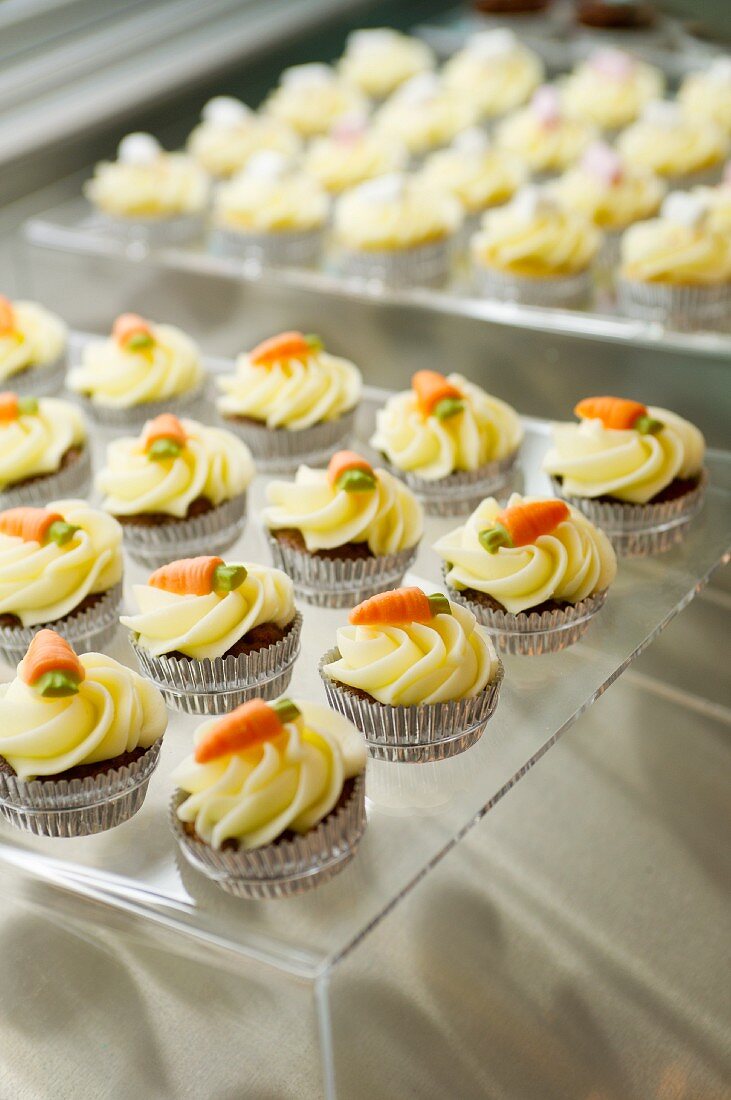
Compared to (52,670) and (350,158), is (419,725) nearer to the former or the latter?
(52,670)

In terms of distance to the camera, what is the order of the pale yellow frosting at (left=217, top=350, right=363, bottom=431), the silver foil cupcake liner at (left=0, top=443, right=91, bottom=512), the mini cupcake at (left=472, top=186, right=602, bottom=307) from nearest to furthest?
the silver foil cupcake liner at (left=0, top=443, right=91, bottom=512)
the pale yellow frosting at (left=217, top=350, right=363, bottom=431)
the mini cupcake at (left=472, top=186, right=602, bottom=307)

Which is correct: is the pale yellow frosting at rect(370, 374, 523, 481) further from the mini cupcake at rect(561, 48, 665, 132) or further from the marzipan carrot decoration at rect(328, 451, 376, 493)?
the mini cupcake at rect(561, 48, 665, 132)

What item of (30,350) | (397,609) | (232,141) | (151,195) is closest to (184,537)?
(397,609)

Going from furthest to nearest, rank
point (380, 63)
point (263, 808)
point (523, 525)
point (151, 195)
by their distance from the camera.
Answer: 1. point (380, 63)
2. point (151, 195)
3. point (523, 525)
4. point (263, 808)

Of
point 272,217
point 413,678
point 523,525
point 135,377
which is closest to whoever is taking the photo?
point 413,678

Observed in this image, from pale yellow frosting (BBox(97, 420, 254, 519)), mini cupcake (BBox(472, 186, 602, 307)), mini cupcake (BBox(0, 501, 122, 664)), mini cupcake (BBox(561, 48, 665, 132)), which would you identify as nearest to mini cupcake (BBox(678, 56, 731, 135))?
mini cupcake (BBox(561, 48, 665, 132))

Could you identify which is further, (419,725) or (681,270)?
(681,270)
